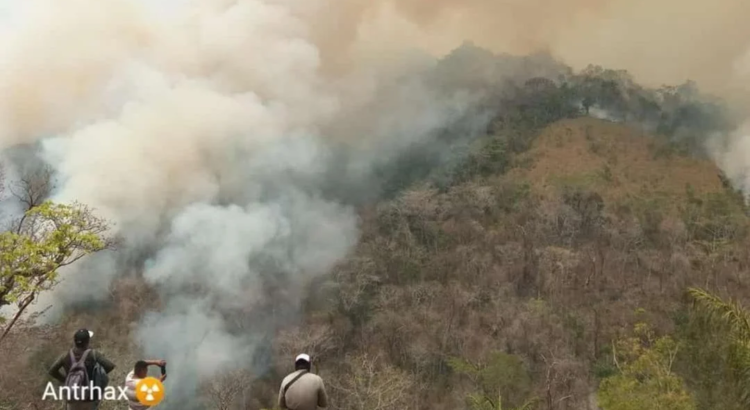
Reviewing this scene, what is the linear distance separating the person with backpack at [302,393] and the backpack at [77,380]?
170cm

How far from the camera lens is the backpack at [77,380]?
489 cm

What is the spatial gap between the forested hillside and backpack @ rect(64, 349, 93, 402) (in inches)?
249

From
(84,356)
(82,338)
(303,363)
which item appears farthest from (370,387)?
(303,363)

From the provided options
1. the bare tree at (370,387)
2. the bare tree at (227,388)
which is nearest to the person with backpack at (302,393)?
the bare tree at (370,387)

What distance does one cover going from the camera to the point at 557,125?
76.1 m

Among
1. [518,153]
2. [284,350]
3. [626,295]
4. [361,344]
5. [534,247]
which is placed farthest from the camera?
[518,153]

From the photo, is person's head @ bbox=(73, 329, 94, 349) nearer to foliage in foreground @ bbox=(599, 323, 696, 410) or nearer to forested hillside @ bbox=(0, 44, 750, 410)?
forested hillside @ bbox=(0, 44, 750, 410)

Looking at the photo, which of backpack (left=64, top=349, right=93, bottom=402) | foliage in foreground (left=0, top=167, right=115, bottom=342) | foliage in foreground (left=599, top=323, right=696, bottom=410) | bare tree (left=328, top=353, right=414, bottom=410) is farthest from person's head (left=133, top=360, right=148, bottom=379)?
bare tree (left=328, top=353, right=414, bottom=410)

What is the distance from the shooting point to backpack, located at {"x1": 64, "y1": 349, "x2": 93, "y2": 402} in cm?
489

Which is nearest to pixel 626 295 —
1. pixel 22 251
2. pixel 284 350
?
pixel 284 350

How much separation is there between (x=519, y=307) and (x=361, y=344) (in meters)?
11.5

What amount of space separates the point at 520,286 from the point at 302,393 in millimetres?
46094

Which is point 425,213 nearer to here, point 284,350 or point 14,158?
point 284,350

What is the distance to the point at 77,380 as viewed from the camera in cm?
491
